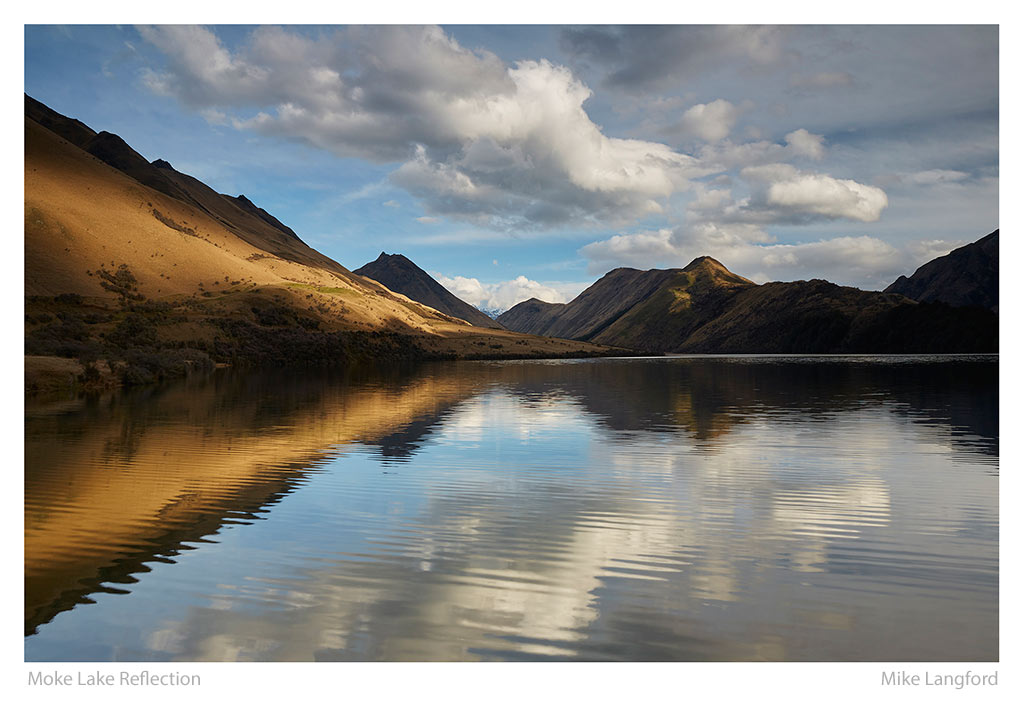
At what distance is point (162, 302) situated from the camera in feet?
398

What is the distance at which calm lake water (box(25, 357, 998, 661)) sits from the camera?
730 centimetres

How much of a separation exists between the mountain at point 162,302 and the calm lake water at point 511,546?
37306 mm

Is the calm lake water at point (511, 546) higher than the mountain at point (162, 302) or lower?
lower

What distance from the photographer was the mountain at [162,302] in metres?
84.4

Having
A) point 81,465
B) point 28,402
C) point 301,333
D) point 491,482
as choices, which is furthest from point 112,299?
point 491,482

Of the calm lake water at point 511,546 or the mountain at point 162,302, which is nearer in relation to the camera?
the calm lake water at point 511,546

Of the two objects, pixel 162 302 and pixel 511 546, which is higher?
pixel 162 302

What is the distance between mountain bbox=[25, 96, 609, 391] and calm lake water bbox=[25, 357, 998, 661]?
3731 cm

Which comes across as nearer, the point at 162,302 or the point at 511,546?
the point at 511,546

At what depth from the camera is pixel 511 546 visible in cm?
1055

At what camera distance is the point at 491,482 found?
51.4 ft

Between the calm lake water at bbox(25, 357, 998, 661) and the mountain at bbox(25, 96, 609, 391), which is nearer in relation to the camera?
the calm lake water at bbox(25, 357, 998, 661)

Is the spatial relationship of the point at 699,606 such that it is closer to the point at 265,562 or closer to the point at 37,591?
the point at 265,562

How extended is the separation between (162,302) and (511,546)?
128 meters
